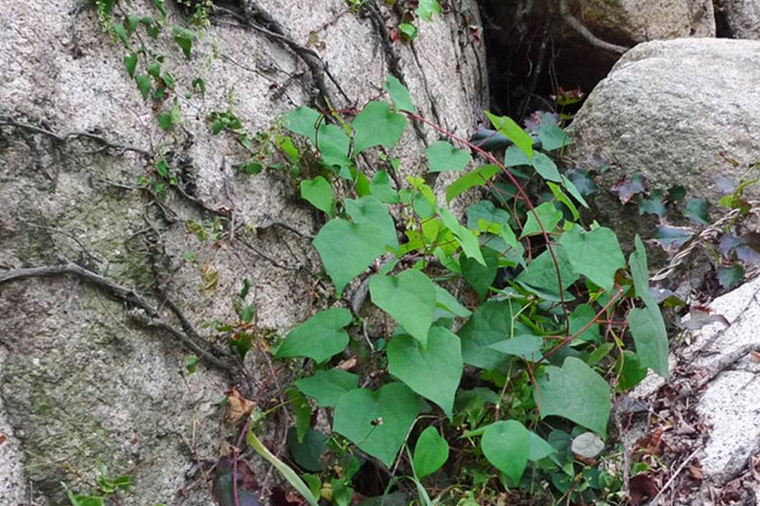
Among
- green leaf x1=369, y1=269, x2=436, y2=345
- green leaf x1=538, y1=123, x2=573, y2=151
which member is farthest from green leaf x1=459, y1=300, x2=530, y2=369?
green leaf x1=538, y1=123, x2=573, y2=151

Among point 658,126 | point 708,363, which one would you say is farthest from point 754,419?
point 658,126

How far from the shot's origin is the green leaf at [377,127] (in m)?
1.45

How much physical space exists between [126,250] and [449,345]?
0.60 meters

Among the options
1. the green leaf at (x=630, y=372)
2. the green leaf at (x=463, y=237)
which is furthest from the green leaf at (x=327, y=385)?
the green leaf at (x=630, y=372)

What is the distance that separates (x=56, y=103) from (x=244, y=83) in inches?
19.2

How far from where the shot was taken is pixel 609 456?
151 cm

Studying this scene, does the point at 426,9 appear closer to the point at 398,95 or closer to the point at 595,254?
the point at 398,95

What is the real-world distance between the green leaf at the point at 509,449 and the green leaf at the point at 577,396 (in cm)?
13

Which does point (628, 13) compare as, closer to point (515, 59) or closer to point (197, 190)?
point (515, 59)

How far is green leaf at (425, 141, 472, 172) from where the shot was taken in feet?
5.15

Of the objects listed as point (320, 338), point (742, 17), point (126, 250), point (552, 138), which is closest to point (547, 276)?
point (320, 338)

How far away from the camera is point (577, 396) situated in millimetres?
1365

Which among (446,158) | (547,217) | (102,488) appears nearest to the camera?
(102,488)

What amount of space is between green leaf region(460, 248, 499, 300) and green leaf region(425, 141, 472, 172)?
0.22m
